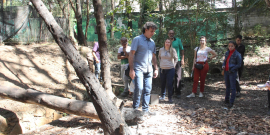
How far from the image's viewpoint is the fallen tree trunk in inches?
179

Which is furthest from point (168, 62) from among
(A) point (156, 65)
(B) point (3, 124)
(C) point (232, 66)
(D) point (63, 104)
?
(B) point (3, 124)

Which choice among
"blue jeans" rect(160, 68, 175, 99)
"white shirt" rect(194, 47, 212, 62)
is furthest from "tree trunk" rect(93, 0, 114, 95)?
"white shirt" rect(194, 47, 212, 62)

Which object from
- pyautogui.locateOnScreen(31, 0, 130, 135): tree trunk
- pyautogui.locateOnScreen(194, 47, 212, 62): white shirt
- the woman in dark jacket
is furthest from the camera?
pyautogui.locateOnScreen(194, 47, 212, 62): white shirt

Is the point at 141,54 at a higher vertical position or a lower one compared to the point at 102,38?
lower

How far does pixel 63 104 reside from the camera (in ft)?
15.7

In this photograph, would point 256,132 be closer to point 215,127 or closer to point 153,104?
point 215,127

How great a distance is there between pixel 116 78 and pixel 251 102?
5722mm

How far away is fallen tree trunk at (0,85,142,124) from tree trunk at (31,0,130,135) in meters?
0.87

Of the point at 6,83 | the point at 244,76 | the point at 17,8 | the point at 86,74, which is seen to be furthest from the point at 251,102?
the point at 17,8

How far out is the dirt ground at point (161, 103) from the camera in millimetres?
4477

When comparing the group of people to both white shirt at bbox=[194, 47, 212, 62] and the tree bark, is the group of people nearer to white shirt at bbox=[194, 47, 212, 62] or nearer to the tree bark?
white shirt at bbox=[194, 47, 212, 62]

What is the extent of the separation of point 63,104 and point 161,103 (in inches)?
103

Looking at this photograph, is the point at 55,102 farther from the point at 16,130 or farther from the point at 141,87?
the point at 141,87

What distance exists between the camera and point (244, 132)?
4074 millimetres
